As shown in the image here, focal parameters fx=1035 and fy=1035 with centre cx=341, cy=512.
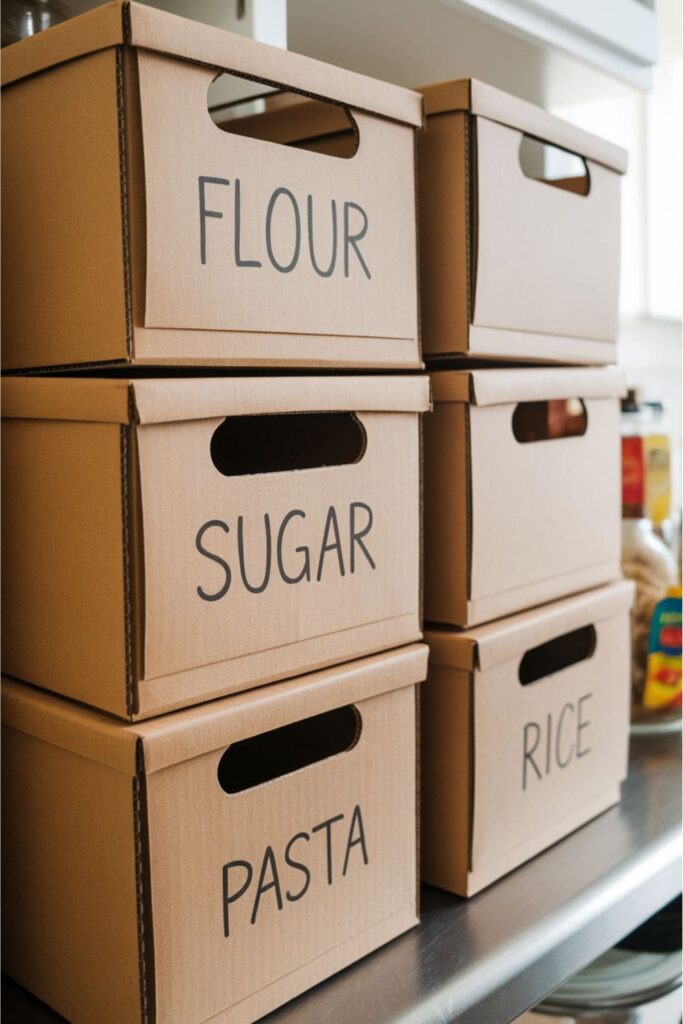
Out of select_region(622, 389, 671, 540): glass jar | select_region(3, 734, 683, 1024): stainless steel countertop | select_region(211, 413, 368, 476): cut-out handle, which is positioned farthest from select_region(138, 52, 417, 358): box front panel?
select_region(622, 389, 671, 540): glass jar

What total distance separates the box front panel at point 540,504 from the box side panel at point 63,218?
271 millimetres

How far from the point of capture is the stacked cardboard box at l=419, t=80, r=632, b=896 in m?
0.69

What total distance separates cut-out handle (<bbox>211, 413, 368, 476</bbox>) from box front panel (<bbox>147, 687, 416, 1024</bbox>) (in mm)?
180

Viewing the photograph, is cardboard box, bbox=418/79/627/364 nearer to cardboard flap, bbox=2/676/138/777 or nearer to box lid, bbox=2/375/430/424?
box lid, bbox=2/375/430/424

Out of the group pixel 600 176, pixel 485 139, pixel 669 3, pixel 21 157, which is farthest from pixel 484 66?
pixel 21 157

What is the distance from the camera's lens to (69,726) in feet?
1.76

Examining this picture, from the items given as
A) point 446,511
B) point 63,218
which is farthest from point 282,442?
point 63,218

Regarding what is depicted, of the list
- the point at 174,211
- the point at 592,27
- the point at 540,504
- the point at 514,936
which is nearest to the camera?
the point at 174,211

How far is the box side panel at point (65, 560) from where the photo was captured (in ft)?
1.67

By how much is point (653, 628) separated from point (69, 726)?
66 cm

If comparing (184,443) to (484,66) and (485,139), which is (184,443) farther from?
(484,66)

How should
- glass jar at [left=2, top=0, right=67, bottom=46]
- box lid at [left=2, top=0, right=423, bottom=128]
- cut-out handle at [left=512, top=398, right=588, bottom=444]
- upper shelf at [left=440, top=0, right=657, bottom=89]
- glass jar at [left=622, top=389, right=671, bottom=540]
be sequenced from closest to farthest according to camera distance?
1. box lid at [left=2, top=0, right=423, bottom=128]
2. glass jar at [left=2, top=0, right=67, bottom=46]
3. upper shelf at [left=440, top=0, right=657, bottom=89]
4. cut-out handle at [left=512, top=398, right=588, bottom=444]
5. glass jar at [left=622, top=389, right=671, bottom=540]

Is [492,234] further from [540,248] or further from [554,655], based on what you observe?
[554,655]

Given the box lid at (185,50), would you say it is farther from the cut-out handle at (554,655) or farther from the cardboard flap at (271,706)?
the cut-out handle at (554,655)
